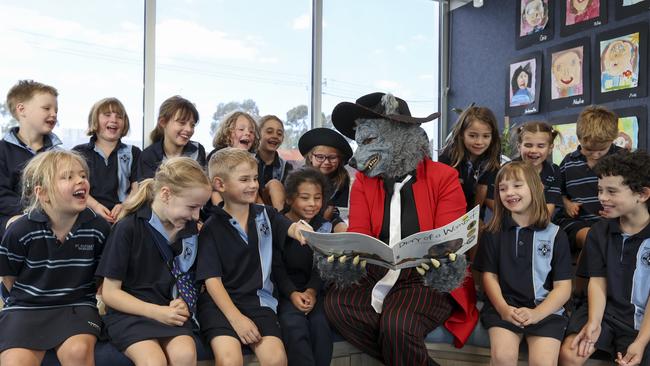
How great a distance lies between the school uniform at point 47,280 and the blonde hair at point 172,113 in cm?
109

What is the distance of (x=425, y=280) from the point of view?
2215 millimetres

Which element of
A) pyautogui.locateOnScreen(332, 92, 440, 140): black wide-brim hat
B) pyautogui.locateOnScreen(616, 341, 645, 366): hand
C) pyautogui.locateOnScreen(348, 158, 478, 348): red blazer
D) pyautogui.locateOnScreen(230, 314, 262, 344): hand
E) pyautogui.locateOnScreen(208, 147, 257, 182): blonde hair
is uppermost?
pyautogui.locateOnScreen(332, 92, 440, 140): black wide-brim hat

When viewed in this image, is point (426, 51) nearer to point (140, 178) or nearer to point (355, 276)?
point (140, 178)

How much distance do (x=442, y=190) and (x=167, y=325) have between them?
1.20m

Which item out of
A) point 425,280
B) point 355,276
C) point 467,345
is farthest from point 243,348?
point 467,345

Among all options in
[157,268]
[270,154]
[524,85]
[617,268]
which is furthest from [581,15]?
[157,268]

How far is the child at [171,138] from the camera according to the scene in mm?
3135

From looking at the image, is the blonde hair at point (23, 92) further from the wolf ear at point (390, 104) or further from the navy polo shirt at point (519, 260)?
the navy polo shirt at point (519, 260)

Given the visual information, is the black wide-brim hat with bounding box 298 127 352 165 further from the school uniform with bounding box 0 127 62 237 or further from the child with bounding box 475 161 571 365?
the school uniform with bounding box 0 127 62 237

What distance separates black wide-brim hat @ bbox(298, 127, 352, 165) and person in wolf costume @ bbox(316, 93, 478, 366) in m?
0.53

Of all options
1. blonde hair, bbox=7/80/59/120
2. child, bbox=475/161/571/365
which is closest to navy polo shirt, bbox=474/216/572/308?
child, bbox=475/161/571/365

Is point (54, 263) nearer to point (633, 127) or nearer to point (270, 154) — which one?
point (270, 154)

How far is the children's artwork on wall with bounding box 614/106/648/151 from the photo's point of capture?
392cm

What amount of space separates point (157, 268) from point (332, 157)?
1221mm
